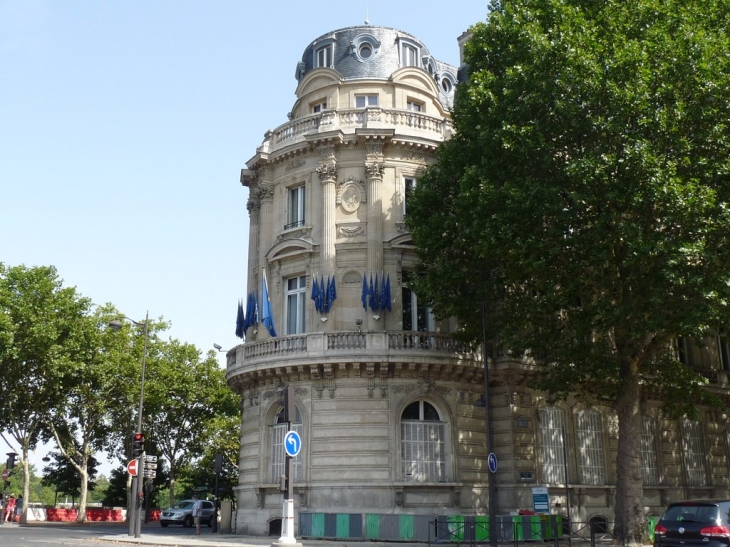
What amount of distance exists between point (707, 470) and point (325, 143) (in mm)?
23825

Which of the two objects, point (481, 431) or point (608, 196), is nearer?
point (608, 196)

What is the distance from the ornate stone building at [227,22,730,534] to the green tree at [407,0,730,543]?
3.29 m

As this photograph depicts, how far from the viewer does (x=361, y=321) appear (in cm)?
2998

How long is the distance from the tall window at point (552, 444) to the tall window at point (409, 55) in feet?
54.5

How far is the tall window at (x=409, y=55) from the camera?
3572cm

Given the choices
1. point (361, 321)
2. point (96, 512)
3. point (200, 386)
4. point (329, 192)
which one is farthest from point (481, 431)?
point (96, 512)

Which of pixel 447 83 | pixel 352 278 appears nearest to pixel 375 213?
pixel 352 278

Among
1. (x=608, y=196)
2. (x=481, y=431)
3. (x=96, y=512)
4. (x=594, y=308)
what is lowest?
(x=96, y=512)

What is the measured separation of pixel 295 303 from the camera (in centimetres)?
3192

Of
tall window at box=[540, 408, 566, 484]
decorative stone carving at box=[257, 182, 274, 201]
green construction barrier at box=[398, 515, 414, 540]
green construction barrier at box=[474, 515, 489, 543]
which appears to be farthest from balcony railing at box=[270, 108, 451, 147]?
green construction barrier at box=[474, 515, 489, 543]

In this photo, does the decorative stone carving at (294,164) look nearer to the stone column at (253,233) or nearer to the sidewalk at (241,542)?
the stone column at (253,233)

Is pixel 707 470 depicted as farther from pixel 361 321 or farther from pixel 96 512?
pixel 96 512

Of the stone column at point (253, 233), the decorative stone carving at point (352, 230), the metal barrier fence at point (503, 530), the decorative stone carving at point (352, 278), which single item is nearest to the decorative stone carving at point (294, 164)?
the stone column at point (253, 233)

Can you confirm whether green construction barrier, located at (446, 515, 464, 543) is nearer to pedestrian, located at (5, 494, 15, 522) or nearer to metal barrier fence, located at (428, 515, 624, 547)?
metal barrier fence, located at (428, 515, 624, 547)
